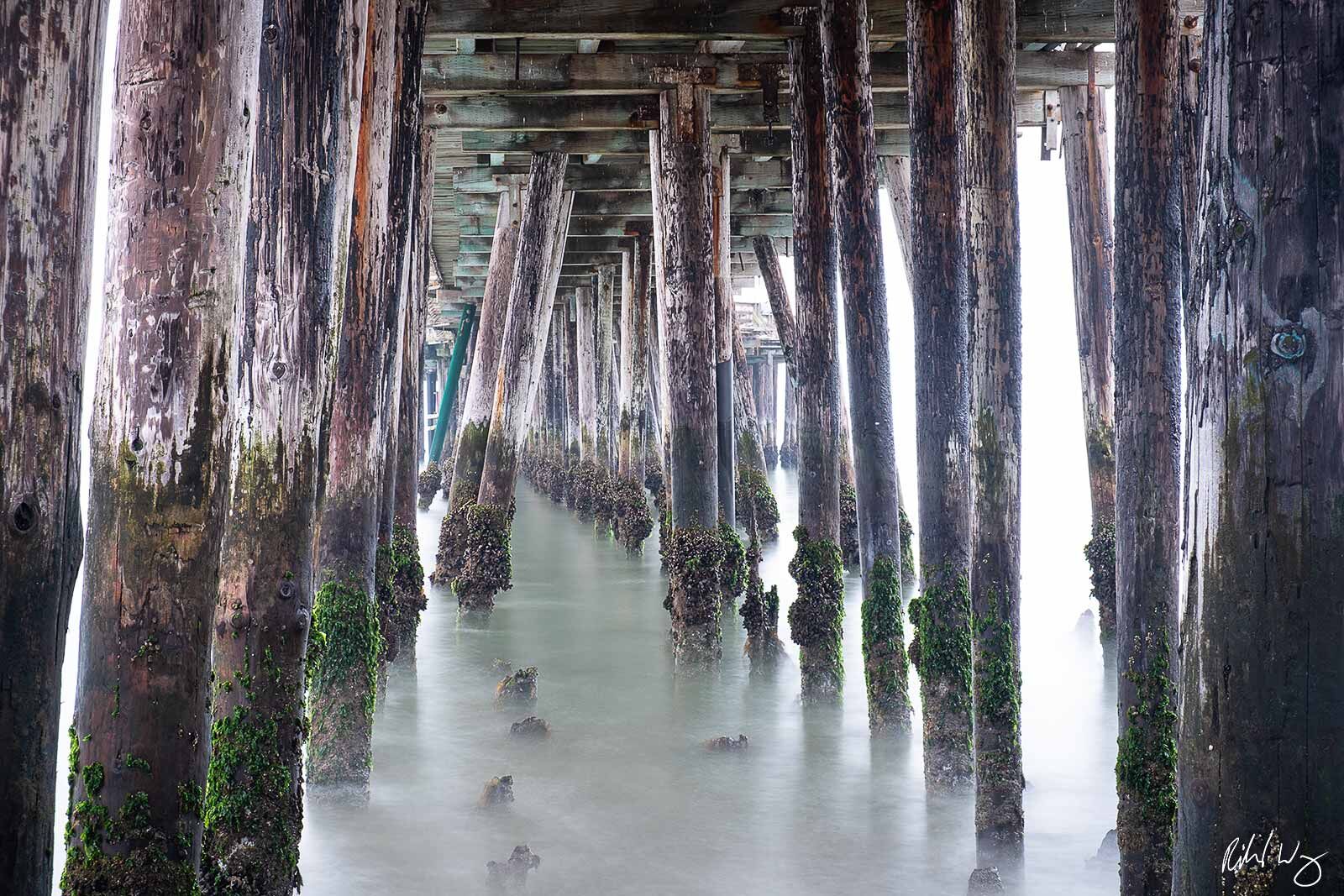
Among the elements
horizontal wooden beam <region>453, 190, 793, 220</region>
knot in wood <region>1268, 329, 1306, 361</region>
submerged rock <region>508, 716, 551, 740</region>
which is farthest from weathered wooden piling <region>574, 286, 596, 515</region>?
knot in wood <region>1268, 329, 1306, 361</region>

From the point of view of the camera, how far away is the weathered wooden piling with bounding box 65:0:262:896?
2.46 metres

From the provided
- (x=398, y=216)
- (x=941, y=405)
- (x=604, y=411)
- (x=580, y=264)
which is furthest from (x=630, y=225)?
(x=941, y=405)

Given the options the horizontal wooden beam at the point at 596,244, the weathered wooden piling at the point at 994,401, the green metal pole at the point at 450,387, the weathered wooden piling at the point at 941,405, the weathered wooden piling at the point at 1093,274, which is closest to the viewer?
the weathered wooden piling at the point at 994,401

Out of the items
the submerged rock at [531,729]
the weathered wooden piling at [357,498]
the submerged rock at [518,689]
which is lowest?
the submerged rock at [531,729]

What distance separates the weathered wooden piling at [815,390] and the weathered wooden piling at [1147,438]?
282 cm

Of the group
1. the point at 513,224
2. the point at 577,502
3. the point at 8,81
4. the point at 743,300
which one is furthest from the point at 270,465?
the point at 743,300

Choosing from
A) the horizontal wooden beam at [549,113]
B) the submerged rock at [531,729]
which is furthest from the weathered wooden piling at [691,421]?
the horizontal wooden beam at [549,113]

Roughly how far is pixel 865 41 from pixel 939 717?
3194 millimetres

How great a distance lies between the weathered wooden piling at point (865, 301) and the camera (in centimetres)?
581

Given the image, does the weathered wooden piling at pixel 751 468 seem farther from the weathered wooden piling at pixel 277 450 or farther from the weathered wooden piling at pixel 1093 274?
the weathered wooden piling at pixel 277 450

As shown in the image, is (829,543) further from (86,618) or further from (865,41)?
(86,618)

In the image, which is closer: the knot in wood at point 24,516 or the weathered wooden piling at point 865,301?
the knot in wood at point 24,516

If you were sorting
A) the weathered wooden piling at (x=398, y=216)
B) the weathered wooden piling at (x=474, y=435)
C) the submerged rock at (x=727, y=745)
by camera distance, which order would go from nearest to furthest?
the weathered wooden piling at (x=398, y=216), the submerged rock at (x=727, y=745), the weathered wooden piling at (x=474, y=435)

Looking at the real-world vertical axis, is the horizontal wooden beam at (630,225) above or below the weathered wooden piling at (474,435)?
above
